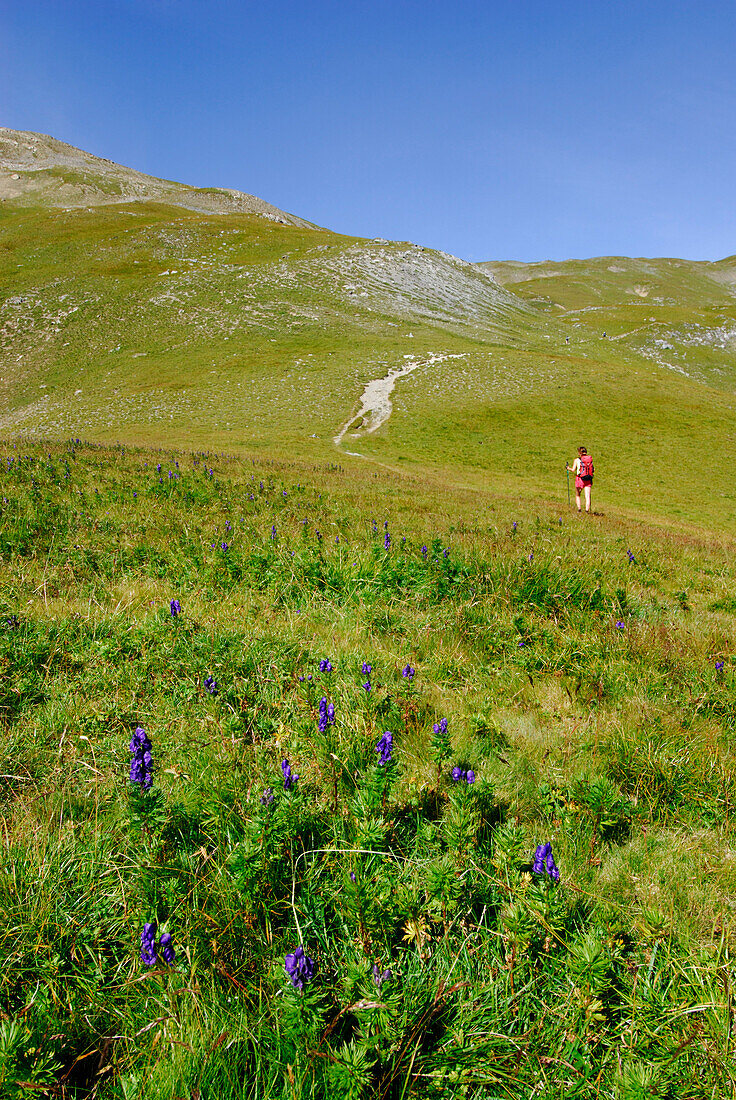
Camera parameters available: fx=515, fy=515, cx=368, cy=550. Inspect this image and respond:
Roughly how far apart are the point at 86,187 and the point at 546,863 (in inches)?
7210

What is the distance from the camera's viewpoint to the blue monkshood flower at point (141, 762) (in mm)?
2539

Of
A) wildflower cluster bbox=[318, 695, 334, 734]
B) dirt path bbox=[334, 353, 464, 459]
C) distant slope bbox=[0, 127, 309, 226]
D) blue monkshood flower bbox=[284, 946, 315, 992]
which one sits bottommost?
blue monkshood flower bbox=[284, 946, 315, 992]

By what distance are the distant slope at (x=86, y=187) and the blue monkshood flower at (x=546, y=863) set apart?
143 metres

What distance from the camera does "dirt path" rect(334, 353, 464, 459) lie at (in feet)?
133

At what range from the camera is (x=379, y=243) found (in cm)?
9056

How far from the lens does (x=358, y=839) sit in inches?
102

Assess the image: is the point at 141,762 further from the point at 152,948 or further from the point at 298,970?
the point at 298,970

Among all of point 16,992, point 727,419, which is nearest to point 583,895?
point 16,992

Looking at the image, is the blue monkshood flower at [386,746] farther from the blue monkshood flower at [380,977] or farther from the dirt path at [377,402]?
the dirt path at [377,402]

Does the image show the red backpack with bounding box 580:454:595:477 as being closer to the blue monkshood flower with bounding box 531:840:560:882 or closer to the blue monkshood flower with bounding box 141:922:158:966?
the blue monkshood flower with bounding box 531:840:560:882

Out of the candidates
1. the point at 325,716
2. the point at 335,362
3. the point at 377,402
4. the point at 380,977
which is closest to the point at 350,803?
the point at 325,716

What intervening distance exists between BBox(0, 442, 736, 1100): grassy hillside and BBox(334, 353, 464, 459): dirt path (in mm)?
29825

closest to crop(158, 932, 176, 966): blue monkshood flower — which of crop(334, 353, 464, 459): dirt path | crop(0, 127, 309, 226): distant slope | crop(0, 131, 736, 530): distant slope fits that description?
crop(0, 131, 736, 530): distant slope

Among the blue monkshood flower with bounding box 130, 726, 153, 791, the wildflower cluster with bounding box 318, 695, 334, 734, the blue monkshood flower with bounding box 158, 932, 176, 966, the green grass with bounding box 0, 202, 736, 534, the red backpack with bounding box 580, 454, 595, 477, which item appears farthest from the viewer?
the green grass with bounding box 0, 202, 736, 534
